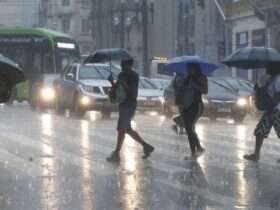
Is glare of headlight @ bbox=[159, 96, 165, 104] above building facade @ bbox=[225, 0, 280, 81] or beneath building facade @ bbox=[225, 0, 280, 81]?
beneath

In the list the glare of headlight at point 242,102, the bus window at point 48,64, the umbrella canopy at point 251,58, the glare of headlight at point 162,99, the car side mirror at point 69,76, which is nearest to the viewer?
the umbrella canopy at point 251,58

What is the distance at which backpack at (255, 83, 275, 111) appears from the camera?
568 inches

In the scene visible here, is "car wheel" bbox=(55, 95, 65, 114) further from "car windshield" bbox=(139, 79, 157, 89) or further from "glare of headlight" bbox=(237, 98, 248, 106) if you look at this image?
"glare of headlight" bbox=(237, 98, 248, 106)

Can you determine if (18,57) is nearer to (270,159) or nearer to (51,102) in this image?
(51,102)

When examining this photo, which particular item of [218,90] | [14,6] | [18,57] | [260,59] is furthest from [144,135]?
[14,6]

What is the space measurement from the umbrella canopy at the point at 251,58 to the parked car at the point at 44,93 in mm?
17558

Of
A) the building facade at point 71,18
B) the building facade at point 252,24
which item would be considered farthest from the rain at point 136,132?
the building facade at point 71,18

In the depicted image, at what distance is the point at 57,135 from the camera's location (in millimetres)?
20172

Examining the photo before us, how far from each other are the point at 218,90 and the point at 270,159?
1384 centimetres

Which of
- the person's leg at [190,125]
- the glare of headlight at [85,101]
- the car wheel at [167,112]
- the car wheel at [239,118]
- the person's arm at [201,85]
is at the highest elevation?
→ the person's arm at [201,85]

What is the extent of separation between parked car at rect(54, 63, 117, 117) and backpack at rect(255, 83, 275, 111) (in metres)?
14.1

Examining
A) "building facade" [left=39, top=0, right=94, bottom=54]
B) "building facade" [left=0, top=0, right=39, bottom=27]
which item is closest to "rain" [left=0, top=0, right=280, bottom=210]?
"building facade" [left=39, top=0, right=94, bottom=54]

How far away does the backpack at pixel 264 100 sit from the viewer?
47.4ft

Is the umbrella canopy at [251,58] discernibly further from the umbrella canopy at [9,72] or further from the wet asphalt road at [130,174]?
the umbrella canopy at [9,72]
